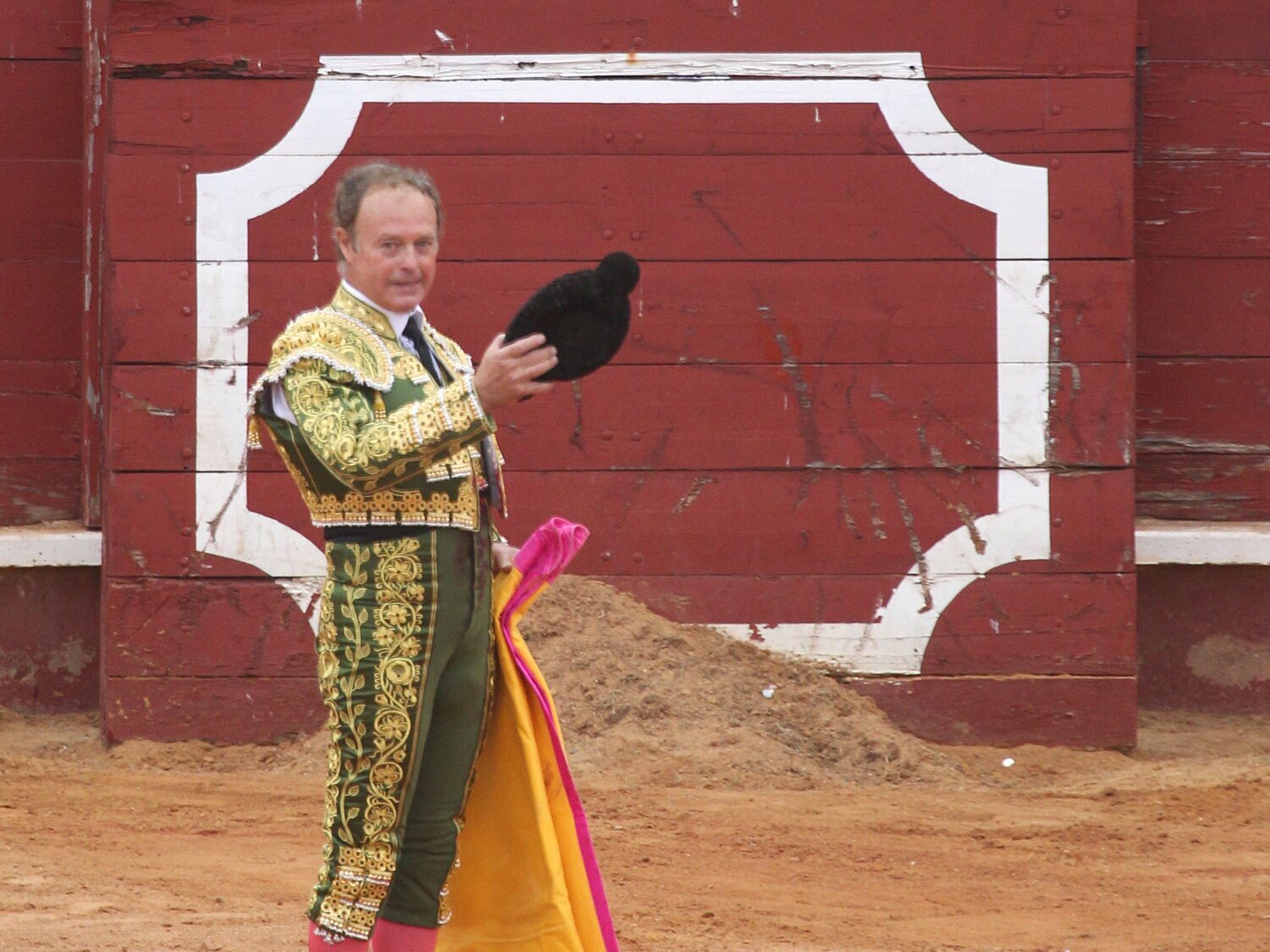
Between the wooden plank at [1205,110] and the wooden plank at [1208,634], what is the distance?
1.35 m

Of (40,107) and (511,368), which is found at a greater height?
(40,107)

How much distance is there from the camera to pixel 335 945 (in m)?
2.40

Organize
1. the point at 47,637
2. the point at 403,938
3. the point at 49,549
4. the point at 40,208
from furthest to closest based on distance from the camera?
the point at 40,208 < the point at 47,637 < the point at 49,549 < the point at 403,938

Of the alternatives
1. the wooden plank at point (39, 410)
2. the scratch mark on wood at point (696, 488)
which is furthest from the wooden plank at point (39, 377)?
the scratch mark on wood at point (696, 488)

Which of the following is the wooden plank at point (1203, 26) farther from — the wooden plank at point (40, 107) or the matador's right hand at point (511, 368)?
the matador's right hand at point (511, 368)

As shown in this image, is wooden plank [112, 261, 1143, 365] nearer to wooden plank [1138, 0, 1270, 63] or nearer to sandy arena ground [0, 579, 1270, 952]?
sandy arena ground [0, 579, 1270, 952]

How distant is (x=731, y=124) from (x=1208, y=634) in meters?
2.22

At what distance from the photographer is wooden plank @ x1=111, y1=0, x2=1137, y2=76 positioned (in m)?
4.54

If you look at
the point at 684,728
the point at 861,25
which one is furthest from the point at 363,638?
the point at 861,25

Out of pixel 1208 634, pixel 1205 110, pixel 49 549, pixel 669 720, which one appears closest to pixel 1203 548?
pixel 1208 634

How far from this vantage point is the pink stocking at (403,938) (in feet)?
8.21

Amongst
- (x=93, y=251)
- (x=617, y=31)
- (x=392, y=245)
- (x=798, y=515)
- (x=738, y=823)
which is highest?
(x=617, y=31)

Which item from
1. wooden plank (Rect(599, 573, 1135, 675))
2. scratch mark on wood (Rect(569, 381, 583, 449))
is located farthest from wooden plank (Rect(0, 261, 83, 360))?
wooden plank (Rect(599, 573, 1135, 675))

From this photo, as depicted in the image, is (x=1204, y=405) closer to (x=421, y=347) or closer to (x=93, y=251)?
(x=421, y=347)
